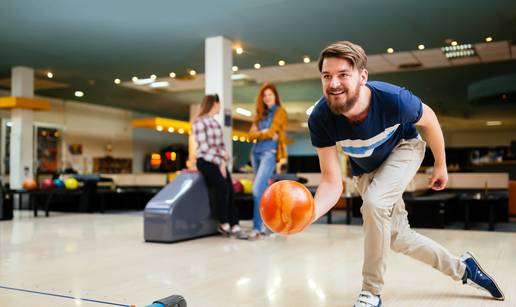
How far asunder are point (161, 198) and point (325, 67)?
3.29 meters

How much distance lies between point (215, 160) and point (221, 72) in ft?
12.1

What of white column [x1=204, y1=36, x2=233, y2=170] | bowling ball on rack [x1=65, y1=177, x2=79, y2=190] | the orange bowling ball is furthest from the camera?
bowling ball on rack [x1=65, y1=177, x2=79, y2=190]

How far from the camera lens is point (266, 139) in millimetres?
4906

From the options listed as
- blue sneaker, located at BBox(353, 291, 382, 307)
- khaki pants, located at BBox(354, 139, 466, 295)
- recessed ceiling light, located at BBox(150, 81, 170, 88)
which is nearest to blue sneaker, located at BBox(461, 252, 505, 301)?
khaki pants, located at BBox(354, 139, 466, 295)

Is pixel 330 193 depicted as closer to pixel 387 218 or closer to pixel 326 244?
pixel 387 218

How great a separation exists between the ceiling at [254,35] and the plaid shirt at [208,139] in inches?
97.4

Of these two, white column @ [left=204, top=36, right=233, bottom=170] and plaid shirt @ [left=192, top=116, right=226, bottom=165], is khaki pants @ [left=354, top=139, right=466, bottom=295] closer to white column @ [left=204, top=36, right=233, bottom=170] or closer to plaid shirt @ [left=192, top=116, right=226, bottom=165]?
plaid shirt @ [left=192, top=116, right=226, bottom=165]

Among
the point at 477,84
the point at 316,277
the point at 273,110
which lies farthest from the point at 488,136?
the point at 316,277

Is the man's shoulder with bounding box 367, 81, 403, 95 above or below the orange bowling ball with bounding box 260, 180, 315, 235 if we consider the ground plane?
above

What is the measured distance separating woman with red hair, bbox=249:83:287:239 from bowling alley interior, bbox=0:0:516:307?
0.07 ft

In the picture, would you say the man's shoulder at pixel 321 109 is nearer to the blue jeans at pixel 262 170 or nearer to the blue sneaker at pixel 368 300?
the blue sneaker at pixel 368 300

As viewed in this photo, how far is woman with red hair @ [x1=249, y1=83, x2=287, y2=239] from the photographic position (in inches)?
192

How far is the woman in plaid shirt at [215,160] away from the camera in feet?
15.8

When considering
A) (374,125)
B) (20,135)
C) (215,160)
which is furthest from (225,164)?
(20,135)
